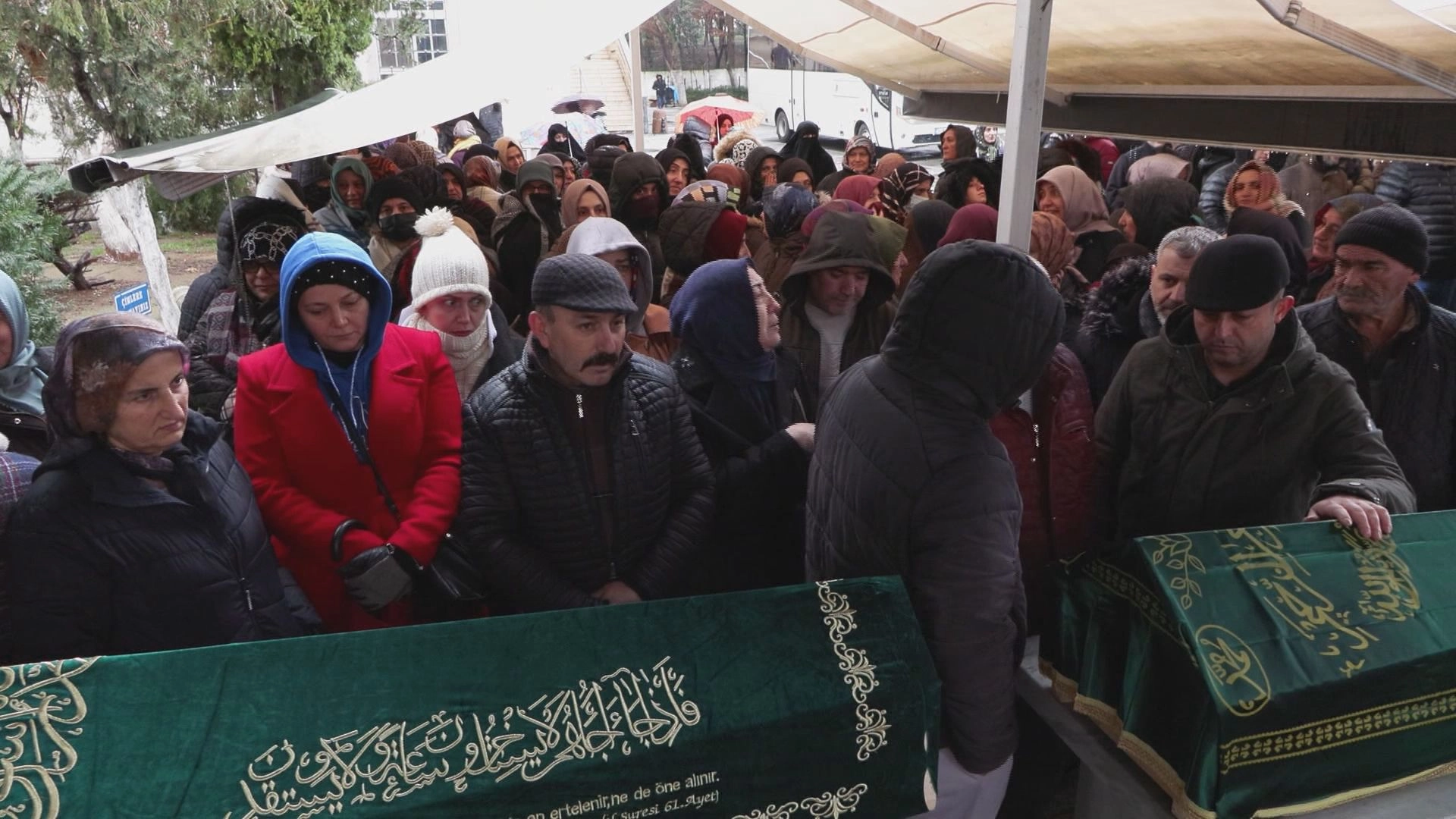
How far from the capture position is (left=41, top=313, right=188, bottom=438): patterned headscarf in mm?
1912

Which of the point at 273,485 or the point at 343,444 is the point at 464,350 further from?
the point at 273,485

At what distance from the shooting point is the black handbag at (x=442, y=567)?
2461 millimetres

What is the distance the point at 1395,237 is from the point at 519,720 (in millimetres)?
2773

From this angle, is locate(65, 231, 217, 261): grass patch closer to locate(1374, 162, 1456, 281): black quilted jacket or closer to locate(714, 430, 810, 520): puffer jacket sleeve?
locate(714, 430, 810, 520): puffer jacket sleeve

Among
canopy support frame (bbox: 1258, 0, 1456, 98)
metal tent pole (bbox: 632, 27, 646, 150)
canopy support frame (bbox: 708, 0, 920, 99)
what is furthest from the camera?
metal tent pole (bbox: 632, 27, 646, 150)

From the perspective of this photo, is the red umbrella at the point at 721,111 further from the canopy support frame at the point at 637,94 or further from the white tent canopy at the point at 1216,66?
the white tent canopy at the point at 1216,66

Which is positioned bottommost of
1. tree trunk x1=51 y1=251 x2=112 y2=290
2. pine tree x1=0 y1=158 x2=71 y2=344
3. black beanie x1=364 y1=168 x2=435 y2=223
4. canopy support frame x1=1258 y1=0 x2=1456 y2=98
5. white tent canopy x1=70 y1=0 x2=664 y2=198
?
tree trunk x1=51 y1=251 x2=112 y2=290

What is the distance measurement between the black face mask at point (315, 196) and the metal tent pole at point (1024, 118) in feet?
17.9

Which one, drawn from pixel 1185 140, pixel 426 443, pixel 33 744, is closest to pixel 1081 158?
pixel 1185 140

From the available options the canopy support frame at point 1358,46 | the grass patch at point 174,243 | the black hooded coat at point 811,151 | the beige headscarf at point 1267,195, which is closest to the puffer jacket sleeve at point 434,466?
the canopy support frame at point 1358,46

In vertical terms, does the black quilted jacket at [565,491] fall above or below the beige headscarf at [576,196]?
below

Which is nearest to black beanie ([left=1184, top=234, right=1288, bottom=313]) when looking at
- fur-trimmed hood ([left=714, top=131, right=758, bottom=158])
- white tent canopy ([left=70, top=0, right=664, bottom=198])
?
white tent canopy ([left=70, top=0, right=664, bottom=198])

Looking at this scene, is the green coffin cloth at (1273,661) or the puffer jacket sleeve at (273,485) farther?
the puffer jacket sleeve at (273,485)

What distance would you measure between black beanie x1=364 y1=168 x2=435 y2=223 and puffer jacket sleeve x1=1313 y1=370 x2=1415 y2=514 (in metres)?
4.13
